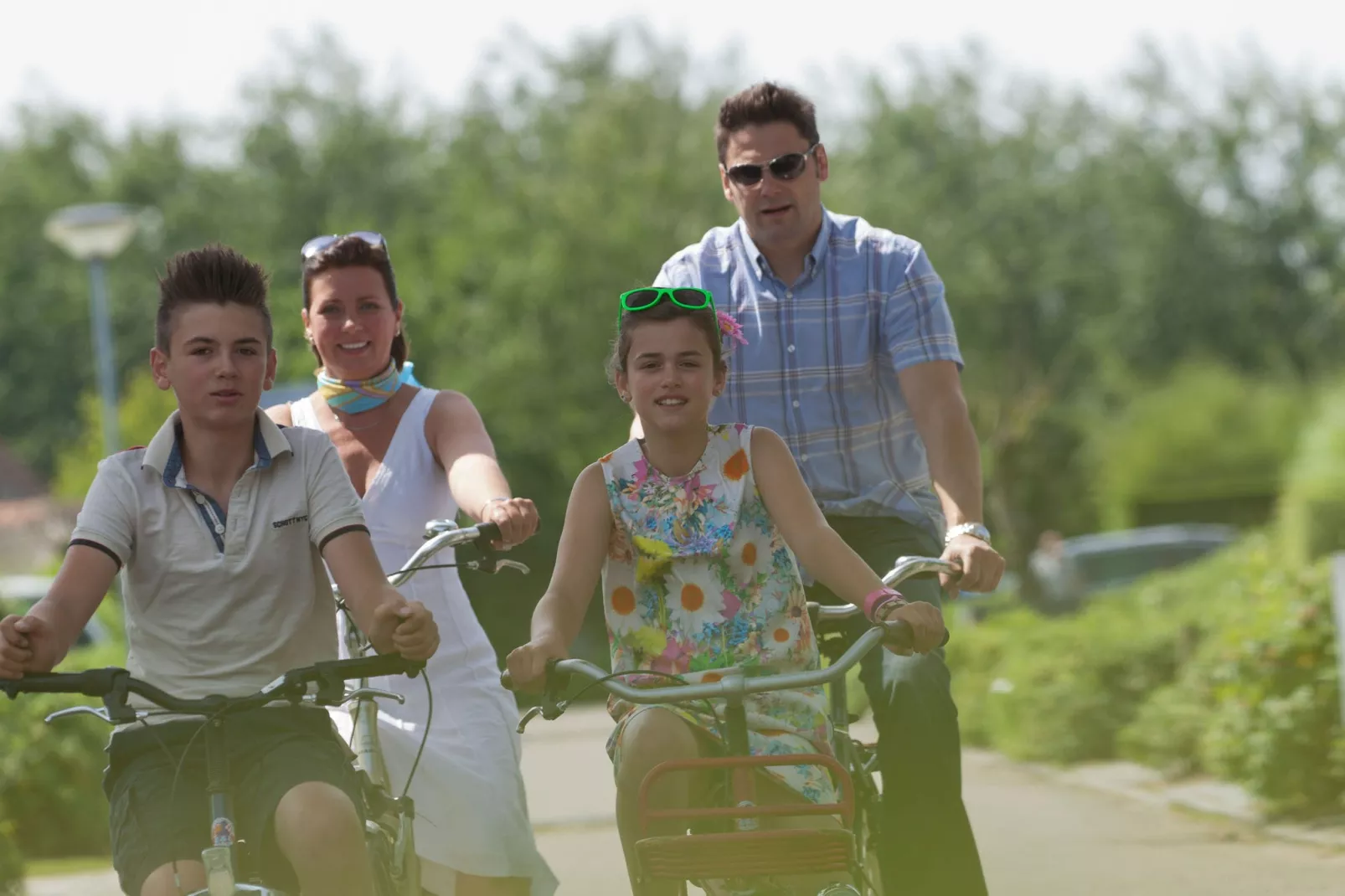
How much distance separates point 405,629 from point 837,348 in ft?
6.20

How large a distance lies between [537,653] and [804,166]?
187 cm

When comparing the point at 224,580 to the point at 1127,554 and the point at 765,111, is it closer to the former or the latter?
the point at 765,111

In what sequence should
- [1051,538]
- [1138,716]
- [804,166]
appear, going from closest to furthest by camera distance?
[804,166]
[1138,716]
[1051,538]

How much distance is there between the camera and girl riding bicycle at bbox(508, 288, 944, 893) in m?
4.29

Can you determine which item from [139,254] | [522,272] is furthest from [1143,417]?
[139,254]

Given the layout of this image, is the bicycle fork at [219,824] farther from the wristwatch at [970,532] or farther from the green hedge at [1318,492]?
the green hedge at [1318,492]

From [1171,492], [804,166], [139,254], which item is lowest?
[1171,492]

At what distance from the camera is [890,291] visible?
5.37 m

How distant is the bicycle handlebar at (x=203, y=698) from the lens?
12.1 feet

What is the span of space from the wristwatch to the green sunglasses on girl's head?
879 mm

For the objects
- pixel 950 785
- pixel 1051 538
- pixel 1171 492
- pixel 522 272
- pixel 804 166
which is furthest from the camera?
pixel 1171 492

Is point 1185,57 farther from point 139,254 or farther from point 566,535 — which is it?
point 566,535

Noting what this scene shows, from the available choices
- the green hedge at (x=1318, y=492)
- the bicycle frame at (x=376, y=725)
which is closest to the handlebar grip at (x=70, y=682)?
the bicycle frame at (x=376, y=725)

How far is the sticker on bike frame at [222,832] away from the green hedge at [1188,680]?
6.28 metres
